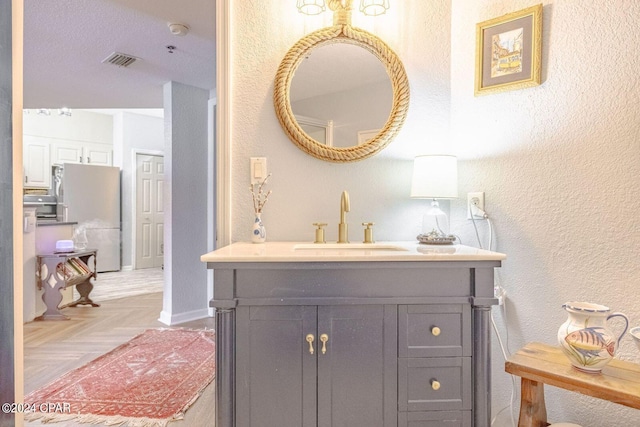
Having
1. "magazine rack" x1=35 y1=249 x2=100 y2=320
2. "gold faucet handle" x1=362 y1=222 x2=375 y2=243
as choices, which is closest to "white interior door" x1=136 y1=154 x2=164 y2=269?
"magazine rack" x1=35 y1=249 x2=100 y2=320

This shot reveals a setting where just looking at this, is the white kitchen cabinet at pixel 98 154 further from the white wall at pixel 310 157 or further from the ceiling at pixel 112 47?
the white wall at pixel 310 157

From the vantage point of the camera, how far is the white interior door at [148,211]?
6.38 meters

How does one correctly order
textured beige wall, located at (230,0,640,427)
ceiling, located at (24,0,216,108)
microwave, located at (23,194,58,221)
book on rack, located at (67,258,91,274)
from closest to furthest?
textured beige wall, located at (230,0,640,427) → ceiling, located at (24,0,216,108) → book on rack, located at (67,258,91,274) → microwave, located at (23,194,58,221)

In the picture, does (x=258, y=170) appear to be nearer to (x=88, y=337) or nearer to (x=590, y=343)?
(x=590, y=343)

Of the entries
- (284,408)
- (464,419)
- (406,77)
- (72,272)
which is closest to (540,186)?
(406,77)

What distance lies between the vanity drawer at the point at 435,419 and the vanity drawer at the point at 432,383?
2cm

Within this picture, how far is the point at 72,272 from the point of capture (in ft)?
11.6

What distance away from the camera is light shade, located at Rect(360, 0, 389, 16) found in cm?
164

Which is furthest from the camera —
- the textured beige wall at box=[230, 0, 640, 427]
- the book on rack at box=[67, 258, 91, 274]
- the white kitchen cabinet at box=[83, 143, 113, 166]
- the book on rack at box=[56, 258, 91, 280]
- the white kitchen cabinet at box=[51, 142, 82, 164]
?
the white kitchen cabinet at box=[83, 143, 113, 166]

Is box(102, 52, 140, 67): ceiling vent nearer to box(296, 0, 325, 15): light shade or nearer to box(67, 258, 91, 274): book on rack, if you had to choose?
box(296, 0, 325, 15): light shade

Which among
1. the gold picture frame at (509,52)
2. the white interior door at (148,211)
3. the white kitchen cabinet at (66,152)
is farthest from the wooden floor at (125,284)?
the gold picture frame at (509,52)

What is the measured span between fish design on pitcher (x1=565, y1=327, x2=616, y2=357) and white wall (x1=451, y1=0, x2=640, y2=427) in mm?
347

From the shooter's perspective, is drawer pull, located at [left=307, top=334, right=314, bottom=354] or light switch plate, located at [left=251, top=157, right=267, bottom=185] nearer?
drawer pull, located at [left=307, top=334, right=314, bottom=354]

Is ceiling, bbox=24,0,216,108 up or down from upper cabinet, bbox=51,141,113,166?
up
